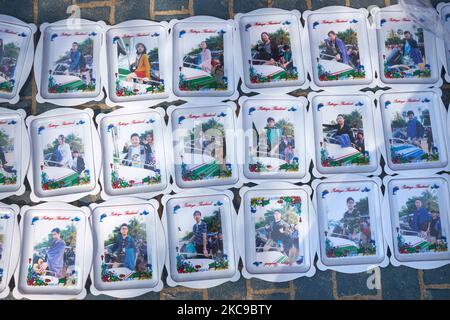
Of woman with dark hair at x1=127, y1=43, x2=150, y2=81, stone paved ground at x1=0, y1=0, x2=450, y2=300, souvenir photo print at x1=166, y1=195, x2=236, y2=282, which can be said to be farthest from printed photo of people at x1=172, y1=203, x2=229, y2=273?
woman with dark hair at x1=127, y1=43, x2=150, y2=81

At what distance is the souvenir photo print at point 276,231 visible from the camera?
2.09m

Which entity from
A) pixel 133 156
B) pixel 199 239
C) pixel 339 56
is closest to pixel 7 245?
pixel 133 156

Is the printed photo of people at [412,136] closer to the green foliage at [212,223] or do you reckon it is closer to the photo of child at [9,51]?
the green foliage at [212,223]

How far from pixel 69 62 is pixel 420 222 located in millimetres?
1776

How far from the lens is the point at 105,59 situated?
86.0 inches

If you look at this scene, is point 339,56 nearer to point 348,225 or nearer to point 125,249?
point 348,225

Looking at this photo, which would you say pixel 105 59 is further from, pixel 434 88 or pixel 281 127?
pixel 434 88

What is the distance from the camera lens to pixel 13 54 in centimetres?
220

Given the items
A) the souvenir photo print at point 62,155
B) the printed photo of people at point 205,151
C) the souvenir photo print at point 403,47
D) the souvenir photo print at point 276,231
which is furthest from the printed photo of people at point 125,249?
the souvenir photo print at point 403,47

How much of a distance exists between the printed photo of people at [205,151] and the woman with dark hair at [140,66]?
0.30m

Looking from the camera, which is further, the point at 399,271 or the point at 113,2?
the point at 113,2

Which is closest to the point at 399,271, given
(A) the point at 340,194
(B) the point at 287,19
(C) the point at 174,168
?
(A) the point at 340,194
